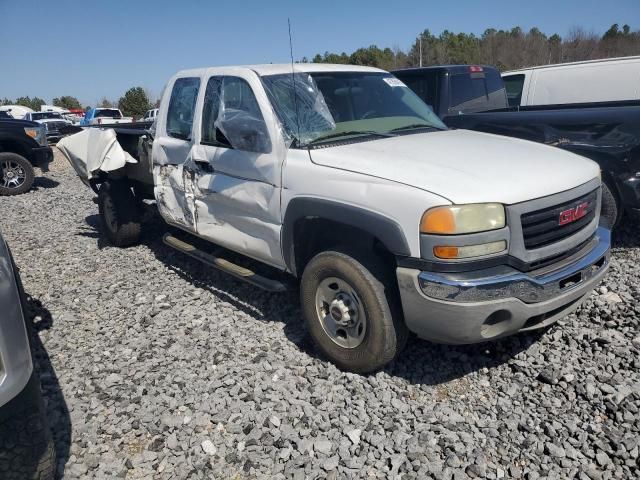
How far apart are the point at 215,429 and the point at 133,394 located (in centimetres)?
70

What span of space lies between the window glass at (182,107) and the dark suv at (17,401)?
2576 mm

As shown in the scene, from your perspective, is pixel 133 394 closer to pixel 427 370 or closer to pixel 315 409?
pixel 315 409

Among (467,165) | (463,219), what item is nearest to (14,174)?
(467,165)

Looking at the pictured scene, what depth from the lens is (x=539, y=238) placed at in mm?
2695

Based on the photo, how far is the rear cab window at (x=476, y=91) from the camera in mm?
6315

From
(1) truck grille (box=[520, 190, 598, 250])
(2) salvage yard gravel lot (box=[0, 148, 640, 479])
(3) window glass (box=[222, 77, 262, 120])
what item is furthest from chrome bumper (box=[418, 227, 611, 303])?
A: (3) window glass (box=[222, 77, 262, 120])

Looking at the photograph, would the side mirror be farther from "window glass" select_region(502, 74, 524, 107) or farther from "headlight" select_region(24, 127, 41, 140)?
"headlight" select_region(24, 127, 41, 140)

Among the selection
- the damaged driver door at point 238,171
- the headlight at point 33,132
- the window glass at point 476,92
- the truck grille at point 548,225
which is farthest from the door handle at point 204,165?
the headlight at point 33,132

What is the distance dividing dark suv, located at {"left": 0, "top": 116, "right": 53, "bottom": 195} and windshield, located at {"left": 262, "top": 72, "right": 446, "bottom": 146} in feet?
28.8

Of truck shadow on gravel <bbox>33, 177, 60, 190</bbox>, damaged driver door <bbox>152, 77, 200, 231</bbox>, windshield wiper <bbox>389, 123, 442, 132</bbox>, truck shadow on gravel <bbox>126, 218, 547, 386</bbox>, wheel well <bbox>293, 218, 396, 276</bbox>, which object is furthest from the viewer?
truck shadow on gravel <bbox>33, 177, 60, 190</bbox>

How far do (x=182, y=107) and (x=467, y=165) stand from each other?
2.88 meters

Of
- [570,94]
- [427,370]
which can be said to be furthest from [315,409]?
[570,94]

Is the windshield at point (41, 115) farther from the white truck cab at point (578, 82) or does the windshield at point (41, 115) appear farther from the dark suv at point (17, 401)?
the dark suv at point (17, 401)

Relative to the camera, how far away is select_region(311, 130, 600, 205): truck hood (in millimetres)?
2584
